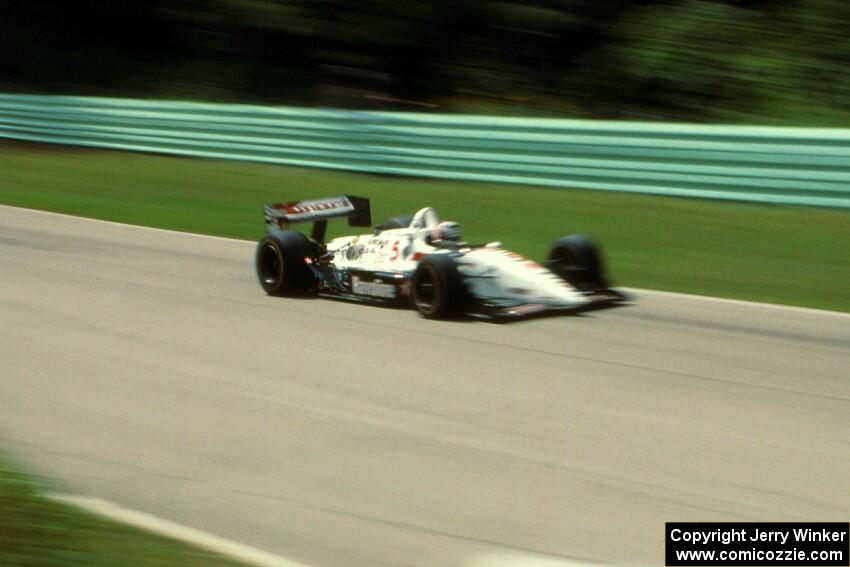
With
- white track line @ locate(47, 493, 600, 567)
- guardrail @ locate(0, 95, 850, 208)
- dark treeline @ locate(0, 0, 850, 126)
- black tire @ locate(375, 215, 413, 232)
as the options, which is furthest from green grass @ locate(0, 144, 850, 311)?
white track line @ locate(47, 493, 600, 567)

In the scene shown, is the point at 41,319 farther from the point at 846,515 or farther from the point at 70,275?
the point at 846,515

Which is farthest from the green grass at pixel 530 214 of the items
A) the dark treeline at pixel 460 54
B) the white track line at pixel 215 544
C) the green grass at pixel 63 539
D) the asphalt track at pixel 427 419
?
the green grass at pixel 63 539

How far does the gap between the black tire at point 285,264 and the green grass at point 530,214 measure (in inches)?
106

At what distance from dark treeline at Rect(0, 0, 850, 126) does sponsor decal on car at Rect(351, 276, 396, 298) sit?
10223mm

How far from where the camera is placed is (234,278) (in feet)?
36.4

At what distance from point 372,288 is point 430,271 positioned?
0.81 metres

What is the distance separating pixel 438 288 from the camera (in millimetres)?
8828

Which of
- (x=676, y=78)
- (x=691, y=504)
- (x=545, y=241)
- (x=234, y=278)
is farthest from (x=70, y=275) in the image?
(x=676, y=78)

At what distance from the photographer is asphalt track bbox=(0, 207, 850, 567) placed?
5000mm

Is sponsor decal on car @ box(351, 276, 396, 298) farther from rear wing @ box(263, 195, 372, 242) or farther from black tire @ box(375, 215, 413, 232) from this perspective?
rear wing @ box(263, 195, 372, 242)

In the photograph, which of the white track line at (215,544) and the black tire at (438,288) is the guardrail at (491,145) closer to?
the black tire at (438,288)

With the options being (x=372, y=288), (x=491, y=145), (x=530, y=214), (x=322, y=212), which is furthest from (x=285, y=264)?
(x=491, y=145)

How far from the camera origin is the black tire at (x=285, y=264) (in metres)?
10.0

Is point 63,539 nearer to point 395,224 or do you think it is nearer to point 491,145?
point 395,224
